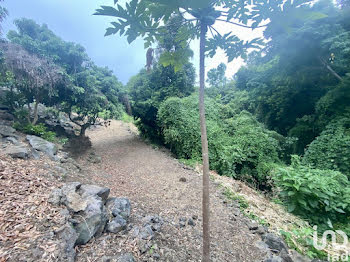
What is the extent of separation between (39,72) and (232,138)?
723 cm

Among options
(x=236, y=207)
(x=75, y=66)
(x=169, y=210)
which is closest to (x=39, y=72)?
(x=75, y=66)

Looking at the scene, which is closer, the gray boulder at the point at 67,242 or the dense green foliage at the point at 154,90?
the gray boulder at the point at 67,242

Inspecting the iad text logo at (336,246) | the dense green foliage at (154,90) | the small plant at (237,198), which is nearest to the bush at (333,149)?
the iad text logo at (336,246)

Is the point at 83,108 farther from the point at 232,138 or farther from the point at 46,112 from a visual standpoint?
the point at 232,138

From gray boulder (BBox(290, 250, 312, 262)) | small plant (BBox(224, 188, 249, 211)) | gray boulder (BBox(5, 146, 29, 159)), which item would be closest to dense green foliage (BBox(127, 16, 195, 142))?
small plant (BBox(224, 188, 249, 211))

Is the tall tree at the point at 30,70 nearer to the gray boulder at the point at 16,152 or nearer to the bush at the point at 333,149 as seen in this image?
the gray boulder at the point at 16,152

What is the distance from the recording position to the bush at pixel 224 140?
5.58 metres

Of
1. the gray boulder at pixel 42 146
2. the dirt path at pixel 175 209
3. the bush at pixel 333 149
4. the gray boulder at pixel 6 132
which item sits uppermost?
the bush at pixel 333 149

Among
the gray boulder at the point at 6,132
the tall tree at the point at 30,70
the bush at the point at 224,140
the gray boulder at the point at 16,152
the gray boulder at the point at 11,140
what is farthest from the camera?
the bush at the point at 224,140

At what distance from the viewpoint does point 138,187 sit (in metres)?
3.94

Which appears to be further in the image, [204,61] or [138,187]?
[138,187]

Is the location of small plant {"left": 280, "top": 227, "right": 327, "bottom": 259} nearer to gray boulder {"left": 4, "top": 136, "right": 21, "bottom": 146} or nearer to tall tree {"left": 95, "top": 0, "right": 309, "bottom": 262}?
tall tree {"left": 95, "top": 0, "right": 309, "bottom": 262}

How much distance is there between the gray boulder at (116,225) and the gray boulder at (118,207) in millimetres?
101

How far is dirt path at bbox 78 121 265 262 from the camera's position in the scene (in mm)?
2064
